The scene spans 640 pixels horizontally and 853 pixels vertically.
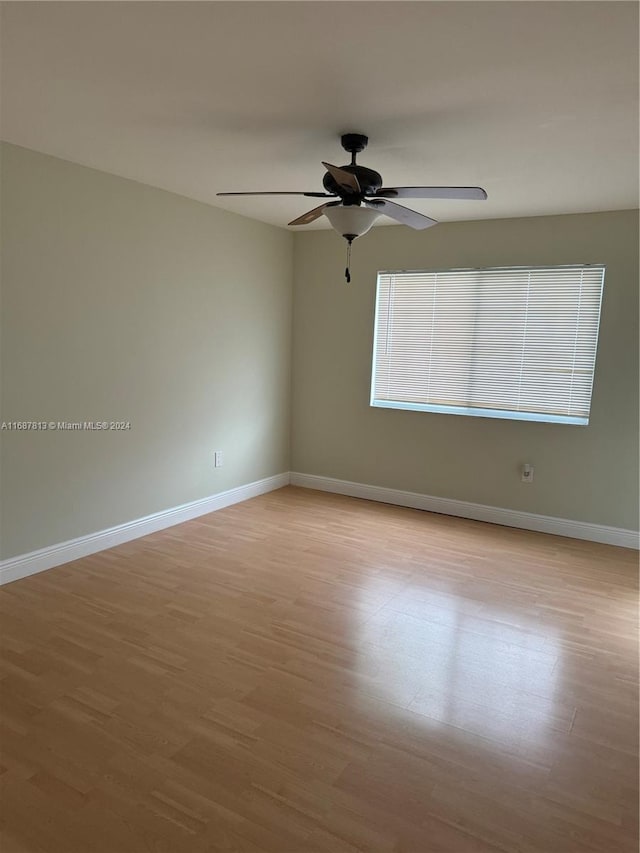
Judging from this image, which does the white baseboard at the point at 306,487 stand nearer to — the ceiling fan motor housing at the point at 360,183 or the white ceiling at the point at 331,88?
the white ceiling at the point at 331,88

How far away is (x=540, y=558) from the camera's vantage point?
12.6 feet

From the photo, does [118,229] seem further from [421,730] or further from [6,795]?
[421,730]

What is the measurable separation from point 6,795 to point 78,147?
2.91 m

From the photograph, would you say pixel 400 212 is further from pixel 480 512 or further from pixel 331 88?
pixel 480 512

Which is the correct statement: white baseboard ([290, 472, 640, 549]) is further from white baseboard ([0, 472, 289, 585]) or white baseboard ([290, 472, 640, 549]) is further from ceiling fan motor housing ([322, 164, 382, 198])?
ceiling fan motor housing ([322, 164, 382, 198])

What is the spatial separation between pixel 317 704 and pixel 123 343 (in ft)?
8.38

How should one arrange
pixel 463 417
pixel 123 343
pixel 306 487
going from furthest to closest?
pixel 306 487 → pixel 463 417 → pixel 123 343

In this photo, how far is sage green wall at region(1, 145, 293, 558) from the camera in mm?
3107

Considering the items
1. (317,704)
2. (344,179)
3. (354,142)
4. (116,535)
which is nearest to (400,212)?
(354,142)

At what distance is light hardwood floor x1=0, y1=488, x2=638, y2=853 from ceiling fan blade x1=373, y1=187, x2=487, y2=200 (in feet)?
6.81

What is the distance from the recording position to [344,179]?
228cm

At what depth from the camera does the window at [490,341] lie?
4.11 m

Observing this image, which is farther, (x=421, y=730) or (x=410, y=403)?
(x=410, y=403)

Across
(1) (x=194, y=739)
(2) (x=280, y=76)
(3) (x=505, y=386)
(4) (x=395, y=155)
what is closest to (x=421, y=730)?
(1) (x=194, y=739)
